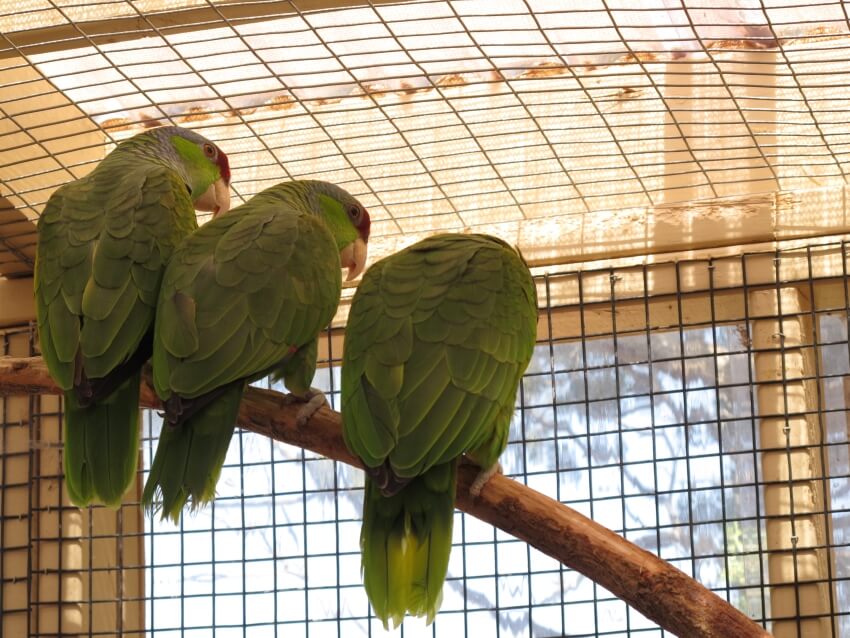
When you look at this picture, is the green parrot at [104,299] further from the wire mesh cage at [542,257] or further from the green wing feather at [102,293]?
the wire mesh cage at [542,257]

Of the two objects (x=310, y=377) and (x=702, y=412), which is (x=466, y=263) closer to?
(x=310, y=377)

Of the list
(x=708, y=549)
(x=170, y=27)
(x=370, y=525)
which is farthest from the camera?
(x=708, y=549)

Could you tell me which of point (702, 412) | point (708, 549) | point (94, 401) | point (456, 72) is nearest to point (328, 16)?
point (456, 72)

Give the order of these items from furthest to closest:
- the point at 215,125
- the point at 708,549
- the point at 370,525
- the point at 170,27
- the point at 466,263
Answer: the point at 215,125 < the point at 708,549 < the point at 170,27 < the point at 466,263 < the point at 370,525

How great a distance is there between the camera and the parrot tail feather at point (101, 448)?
6.41ft

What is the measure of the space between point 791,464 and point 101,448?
130cm

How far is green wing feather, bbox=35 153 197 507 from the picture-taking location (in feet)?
6.42

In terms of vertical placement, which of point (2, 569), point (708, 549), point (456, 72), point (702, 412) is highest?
point (456, 72)

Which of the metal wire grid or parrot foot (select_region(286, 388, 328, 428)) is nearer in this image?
parrot foot (select_region(286, 388, 328, 428))

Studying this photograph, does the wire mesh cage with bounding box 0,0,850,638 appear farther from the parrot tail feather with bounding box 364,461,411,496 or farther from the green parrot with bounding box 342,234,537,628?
the parrot tail feather with bounding box 364,461,411,496

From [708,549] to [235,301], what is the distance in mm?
1112

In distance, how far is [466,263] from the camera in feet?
6.82

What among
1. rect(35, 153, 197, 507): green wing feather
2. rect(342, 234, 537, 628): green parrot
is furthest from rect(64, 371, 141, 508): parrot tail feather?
rect(342, 234, 537, 628): green parrot

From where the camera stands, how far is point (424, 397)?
185 cm
